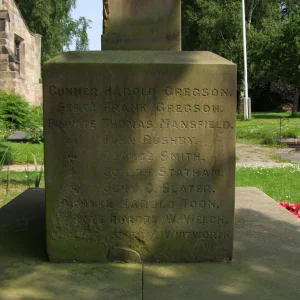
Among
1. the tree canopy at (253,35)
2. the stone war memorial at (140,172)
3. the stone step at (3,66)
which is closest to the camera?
the stone war memorial at (140,172)

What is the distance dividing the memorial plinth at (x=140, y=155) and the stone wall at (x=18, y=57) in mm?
17027

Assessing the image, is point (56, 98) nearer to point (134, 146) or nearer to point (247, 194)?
point (134, 146)

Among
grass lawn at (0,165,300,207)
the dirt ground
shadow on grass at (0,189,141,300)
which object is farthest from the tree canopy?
shadow on grass at (0,189,141,300)

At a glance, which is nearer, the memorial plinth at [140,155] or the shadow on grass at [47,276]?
the shadow on grass at [47,276]

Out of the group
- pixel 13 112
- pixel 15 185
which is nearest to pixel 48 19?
pixel 13 112

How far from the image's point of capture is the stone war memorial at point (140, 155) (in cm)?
283

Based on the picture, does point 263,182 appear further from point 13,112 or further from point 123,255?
point 13,112

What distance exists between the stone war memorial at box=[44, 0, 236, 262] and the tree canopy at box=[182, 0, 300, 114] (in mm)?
31553

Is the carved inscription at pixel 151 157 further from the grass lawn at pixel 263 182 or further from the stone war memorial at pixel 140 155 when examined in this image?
the grass lawn at pixel 263 182

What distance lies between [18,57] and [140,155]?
20.8 meters

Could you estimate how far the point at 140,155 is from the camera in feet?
9.49

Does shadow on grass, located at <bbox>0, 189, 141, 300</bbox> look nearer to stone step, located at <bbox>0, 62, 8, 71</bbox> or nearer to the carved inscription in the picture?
the carved inscription

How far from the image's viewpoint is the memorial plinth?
2828 millimetres

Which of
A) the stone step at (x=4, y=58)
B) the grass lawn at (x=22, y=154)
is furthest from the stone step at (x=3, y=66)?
the grass lawn at (x=22, y=154)
